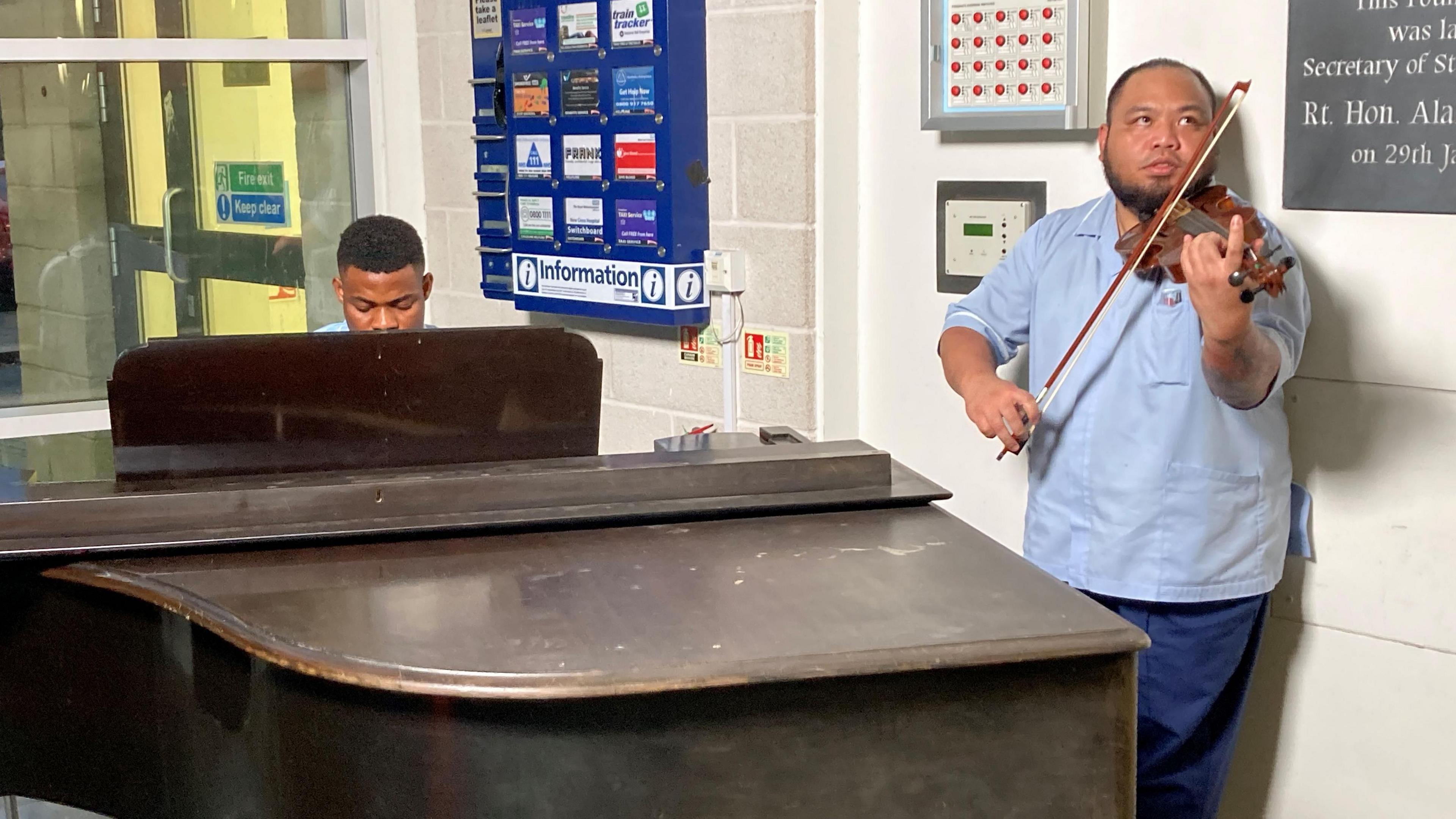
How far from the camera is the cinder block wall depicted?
2859 millimetres

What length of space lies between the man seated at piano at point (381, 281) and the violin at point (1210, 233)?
114cm

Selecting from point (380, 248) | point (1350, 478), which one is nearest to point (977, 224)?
point (1350, 478)

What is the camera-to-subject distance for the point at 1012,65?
8.06ft

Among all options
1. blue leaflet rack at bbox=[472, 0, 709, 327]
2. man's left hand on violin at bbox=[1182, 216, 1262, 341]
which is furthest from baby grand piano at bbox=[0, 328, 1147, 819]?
blue leaflet rack at bbox=[472, 0, 709, 327]

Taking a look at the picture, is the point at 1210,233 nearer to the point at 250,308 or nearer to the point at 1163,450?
the point at 1163,450

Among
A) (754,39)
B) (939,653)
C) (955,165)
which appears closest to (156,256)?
(754,39)

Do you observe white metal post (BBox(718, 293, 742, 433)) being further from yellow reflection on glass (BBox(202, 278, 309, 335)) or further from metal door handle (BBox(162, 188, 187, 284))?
metal door handle (BBox(162, 188, 187, 284))

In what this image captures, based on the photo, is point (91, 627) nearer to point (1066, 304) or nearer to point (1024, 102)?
point (1066, 304)

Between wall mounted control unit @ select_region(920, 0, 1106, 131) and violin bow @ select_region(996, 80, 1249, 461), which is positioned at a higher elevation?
wall mounted control unit @ select_region(920, 0, 1106, 131)

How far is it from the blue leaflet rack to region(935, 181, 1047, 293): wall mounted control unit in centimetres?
58

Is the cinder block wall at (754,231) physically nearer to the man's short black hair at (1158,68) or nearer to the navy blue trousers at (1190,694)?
the man's short black hair at (1158,68)

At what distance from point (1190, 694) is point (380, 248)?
1455 mm

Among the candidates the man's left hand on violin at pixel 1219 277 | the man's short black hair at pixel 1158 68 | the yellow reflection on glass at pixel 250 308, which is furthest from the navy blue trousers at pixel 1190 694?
the yellow reflection on glass at pixel 250 308

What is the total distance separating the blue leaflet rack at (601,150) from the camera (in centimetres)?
301
